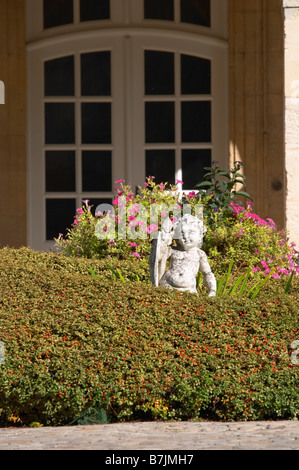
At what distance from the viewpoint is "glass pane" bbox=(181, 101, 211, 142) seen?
8.98 meters

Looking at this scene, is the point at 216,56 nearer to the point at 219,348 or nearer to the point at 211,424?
the point at 219,348

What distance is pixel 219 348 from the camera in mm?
4613

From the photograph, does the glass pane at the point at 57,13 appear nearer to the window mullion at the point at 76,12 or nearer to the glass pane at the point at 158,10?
the window mullion at the point at 76,12

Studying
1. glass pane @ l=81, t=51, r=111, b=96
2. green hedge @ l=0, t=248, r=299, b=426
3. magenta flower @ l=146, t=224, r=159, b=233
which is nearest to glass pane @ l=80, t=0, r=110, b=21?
glass pane @ l=81, t=51, r=111, b=96

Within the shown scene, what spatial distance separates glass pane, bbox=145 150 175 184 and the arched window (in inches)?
0.5

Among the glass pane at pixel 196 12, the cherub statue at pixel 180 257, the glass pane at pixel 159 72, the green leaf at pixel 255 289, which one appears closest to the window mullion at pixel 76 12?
the glass pane at pixel 159 72

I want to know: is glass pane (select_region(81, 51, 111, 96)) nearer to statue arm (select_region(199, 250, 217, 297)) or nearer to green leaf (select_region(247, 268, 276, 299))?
green leaf (select_region(247, 268, 276, 299))

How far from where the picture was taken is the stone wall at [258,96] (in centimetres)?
854

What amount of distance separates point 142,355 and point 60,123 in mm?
5107

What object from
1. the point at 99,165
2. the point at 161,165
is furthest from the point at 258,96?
the point at 99,165

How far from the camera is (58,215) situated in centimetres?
904

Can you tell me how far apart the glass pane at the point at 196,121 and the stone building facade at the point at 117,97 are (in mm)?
12

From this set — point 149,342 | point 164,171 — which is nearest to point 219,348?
point 149,342

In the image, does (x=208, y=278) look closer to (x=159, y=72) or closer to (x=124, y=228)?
(x=124, y=228)
